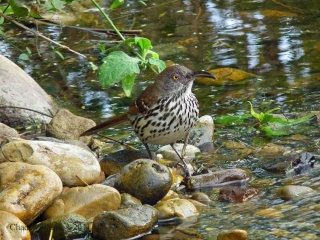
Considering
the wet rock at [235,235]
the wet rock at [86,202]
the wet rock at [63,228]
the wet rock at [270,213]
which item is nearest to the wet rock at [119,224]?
the wet rock at [63,228]

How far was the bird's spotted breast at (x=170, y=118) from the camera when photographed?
6.21 m

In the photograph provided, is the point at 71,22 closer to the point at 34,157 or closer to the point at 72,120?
the point at 72,120

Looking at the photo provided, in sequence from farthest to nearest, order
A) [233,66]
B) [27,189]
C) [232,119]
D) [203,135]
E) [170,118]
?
[233,66] → [232,119] → [203,135] → [170,118] → [27,189]

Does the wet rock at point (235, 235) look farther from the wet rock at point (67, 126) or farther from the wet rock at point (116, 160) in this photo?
the wet rock at point (67, 126)

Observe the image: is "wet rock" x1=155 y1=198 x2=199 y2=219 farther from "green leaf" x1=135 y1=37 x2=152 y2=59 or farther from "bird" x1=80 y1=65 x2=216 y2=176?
"green leaf" x1=135 y1=37 x2=152 y2=59

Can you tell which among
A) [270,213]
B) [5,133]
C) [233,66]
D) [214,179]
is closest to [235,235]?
[270,213]

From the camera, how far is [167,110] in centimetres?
624

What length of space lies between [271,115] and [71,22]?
16.1ft

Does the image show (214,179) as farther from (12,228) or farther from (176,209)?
(12,228)

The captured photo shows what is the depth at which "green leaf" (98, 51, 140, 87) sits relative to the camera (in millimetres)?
6328

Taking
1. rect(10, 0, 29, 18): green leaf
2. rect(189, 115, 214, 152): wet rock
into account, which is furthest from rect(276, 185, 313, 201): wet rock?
rect(10, 0, 29, 18): green leaf

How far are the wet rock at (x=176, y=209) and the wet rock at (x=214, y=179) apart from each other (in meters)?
0.45

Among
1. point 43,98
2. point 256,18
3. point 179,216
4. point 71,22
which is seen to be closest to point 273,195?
point 179,216

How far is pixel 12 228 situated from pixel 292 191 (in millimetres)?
1964
